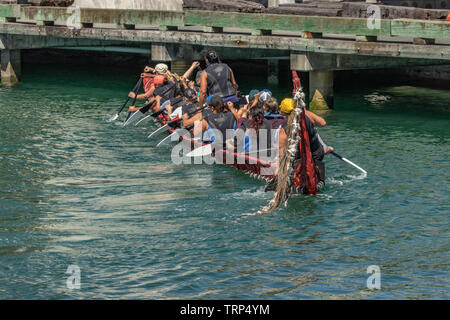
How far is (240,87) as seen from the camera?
28.9 meters

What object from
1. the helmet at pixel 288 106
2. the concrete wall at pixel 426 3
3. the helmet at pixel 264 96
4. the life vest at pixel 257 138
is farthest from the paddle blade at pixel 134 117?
the concrete wall at pixel 426 3

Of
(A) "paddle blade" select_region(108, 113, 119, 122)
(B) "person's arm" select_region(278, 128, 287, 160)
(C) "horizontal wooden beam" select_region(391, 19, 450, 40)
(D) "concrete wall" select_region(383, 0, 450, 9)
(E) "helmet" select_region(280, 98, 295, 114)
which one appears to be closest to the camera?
(E) "helmet" select_region(280, 98, 295, 114)

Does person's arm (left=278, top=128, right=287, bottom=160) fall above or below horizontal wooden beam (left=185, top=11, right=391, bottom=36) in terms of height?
below

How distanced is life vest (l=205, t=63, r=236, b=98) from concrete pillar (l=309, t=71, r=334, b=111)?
4668 millimetres

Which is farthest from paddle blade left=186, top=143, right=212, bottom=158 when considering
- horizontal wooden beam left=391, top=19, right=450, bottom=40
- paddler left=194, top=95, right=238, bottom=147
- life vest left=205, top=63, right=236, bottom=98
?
horizontal wooden beam left=391, top=19, right=450, bottom=40

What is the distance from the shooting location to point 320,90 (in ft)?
76.6

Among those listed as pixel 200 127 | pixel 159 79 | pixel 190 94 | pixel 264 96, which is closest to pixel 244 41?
pixel 159 79

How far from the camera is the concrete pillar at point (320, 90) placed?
76.2ft

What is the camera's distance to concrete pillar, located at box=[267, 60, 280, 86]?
29438 mm

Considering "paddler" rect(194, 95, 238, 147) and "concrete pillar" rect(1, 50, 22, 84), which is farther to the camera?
"concrete pillar" rect(1, 50, 22, 84)

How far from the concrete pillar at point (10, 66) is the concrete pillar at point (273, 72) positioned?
29.2ft

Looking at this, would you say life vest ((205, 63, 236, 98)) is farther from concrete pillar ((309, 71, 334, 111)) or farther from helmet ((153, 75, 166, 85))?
concrete pillar ((309, 71, 334, 111))

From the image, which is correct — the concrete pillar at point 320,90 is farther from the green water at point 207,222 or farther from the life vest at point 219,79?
the life vest at point 219,79
